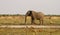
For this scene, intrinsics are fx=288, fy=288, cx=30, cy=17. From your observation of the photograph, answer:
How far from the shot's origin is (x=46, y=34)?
57.1ft

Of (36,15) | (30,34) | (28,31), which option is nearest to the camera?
(30,34)

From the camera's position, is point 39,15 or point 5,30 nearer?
point 5,30

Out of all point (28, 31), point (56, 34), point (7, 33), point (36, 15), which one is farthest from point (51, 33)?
point (36, 15)

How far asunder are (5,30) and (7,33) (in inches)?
53.3

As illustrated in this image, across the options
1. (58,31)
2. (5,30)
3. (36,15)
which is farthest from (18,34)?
(36,15)

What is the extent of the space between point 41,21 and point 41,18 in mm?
526

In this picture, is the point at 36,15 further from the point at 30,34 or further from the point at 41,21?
the point at 30,34

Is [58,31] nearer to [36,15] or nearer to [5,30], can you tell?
[5,30]

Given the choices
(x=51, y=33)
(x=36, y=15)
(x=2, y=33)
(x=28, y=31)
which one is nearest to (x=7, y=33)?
(x=2, y=33)

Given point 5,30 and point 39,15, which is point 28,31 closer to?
point 5,30

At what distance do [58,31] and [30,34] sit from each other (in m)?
2.80

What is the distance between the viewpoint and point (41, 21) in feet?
92.3

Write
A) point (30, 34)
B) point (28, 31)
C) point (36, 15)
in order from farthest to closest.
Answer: point (36, 15) < point (28, 31) < point (30, 34)

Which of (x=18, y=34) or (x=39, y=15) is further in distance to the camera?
(x=39, y=15)
